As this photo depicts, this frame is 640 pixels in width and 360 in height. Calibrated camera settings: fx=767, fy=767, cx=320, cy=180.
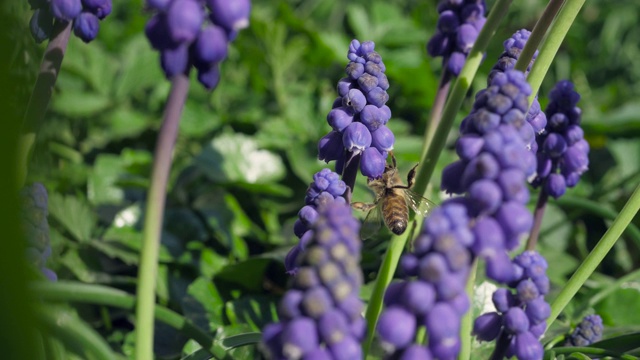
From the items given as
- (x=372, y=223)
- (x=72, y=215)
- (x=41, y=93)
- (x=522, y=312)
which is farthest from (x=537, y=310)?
(x=72, y=215)

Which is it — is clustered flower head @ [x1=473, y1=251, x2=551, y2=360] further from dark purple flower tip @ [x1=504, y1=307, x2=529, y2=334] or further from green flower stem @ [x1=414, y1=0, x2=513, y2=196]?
green flower stem @ [x1=414, y1=0, x2=513, y2=196]

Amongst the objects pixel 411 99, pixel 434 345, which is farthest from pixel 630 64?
pixel 434 345

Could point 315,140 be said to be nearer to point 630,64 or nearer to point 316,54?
A: point 316,54

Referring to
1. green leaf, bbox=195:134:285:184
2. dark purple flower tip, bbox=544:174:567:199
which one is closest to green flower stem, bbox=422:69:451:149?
dark purple flower tip, bbox=544:174:567:199

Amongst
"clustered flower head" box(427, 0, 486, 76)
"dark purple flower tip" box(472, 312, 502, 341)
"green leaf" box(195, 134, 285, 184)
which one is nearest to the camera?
"dark purple flower tip" box(472, 312, 502, 341)

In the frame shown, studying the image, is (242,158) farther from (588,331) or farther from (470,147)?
(470,147)

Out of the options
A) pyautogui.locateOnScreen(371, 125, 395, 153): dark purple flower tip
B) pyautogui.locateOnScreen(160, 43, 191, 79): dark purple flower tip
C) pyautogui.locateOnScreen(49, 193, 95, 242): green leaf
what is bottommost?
pyautogui.locateOnScreen(160, 43, 191, 79): dark purple flower tip
